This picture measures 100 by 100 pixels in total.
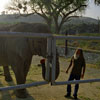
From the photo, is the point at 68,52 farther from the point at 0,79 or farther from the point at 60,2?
the point at 60,2

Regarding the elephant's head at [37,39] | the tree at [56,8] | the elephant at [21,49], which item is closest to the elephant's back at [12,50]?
the elephant at [21,49]

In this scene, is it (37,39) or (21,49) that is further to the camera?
(21,49)

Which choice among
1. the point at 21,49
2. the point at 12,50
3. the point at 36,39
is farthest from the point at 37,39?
the point at 12,50

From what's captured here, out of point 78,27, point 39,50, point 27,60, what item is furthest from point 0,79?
point 78,27

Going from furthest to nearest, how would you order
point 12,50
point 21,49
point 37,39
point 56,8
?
point 56,8, point 12,50, point 21,49, point 37,39

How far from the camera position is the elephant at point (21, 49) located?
4.67 metres

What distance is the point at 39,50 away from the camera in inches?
180

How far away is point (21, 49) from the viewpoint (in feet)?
15.8

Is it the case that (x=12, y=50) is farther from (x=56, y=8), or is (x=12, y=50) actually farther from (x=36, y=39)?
(x=56, y=8)

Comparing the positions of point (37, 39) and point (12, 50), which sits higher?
point (37, 39)

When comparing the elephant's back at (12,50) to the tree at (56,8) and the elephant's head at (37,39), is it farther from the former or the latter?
the tree at (56,8)

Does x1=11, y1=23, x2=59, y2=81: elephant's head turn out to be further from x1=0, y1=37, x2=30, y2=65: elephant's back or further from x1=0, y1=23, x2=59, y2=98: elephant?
x1=0, y1=37, x2=30, y2=65: elephant's back

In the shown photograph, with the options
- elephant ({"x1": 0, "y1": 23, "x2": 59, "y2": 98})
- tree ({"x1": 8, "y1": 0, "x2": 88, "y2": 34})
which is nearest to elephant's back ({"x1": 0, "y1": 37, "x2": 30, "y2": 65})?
elephant ({"x1": 0, "y1": 23, "x2": 59, "y2": 98})

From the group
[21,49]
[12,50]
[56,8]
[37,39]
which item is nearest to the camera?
A: [37,39]
